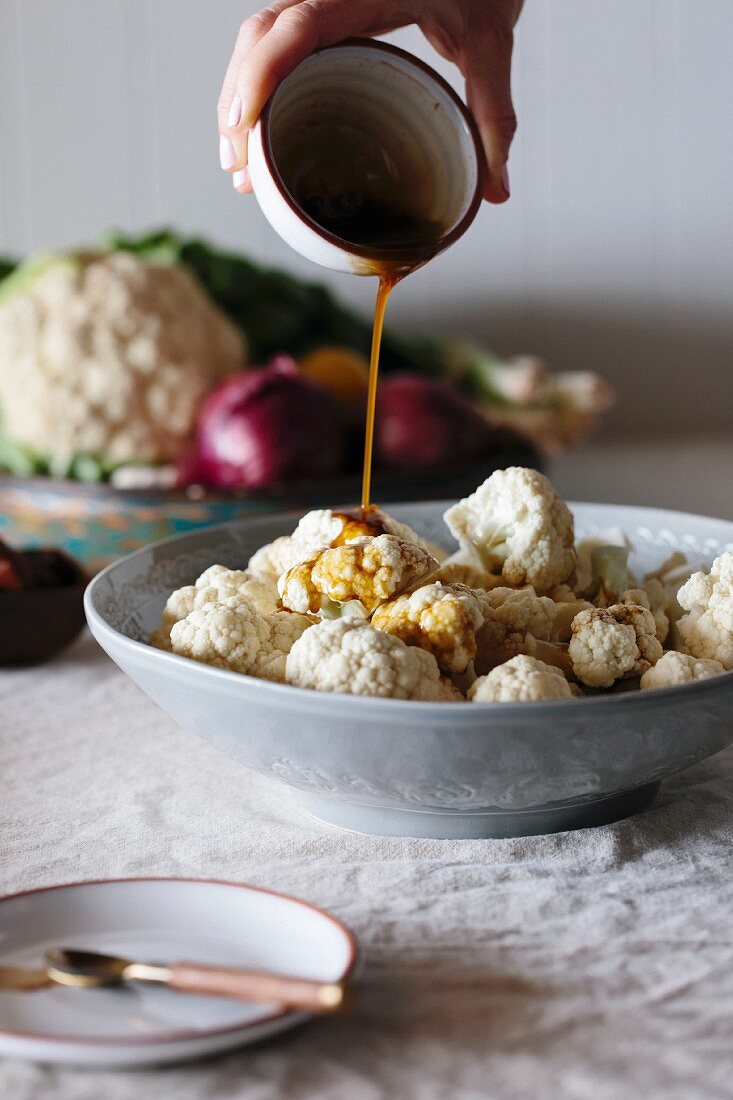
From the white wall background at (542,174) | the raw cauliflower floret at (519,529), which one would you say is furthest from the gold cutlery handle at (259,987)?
the white wall background at (542,174)

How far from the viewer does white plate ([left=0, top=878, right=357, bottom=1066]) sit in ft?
1.65

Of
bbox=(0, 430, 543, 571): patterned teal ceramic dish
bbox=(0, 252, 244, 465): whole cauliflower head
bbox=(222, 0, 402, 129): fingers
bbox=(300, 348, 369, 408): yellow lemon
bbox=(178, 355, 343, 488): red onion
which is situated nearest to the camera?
bbox=(222, 0, 402, 129): fingers

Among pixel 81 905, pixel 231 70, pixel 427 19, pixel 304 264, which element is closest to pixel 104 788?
pixel 81 905

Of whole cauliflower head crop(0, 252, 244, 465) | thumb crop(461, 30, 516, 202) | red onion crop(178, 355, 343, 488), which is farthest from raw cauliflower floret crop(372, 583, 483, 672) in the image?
whole cauliflower head crop(0, 252, 244, 465)

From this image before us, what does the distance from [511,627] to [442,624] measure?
8 cm

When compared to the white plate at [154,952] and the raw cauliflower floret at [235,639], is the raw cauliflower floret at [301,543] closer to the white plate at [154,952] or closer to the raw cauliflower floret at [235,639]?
the raw cauliflower floret at [235,639]

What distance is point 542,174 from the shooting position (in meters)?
2.64

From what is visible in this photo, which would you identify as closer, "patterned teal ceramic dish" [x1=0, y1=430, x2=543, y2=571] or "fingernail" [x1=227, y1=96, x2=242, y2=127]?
"fingernail" [x1=227, y1=96, x2=242, y2=127]

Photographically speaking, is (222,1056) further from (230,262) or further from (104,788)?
(230,262)

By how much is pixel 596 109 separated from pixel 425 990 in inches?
93.1

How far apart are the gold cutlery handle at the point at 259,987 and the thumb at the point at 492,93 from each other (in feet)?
2.53

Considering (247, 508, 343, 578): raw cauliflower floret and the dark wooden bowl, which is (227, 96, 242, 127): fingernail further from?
the dark wooden bowl

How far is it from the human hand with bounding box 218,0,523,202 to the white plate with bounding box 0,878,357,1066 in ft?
1.80

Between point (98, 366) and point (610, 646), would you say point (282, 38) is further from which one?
point (98, 366)
